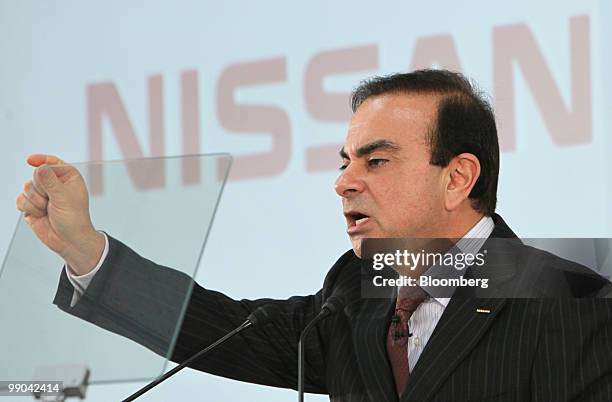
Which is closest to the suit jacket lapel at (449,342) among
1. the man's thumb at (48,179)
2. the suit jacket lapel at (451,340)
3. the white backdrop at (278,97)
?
the suit jacket lapel at (451,340)

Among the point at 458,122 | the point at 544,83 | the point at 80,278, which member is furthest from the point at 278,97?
the point at 80,278

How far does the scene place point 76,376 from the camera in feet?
5.04

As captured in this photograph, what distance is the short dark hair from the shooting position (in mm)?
2105

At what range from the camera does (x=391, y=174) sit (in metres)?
2.04

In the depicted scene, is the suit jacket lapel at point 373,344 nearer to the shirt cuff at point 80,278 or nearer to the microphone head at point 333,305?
the microphone head at point 333,305

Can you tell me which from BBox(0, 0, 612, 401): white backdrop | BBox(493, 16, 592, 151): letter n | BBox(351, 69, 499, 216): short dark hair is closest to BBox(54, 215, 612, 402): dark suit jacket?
BBox(351, 69, 499, 216): short dark hair

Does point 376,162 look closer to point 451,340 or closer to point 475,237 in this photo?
point 475,237

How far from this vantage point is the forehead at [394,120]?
6.73 ft

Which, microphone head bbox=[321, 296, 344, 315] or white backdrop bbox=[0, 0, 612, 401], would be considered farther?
white backdrop bbox=[0, 0, 612, 401]

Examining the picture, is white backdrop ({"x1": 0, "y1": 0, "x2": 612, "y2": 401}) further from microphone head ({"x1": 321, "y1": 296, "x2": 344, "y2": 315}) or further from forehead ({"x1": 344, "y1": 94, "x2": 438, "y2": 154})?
microphone head ({"x1": 321, "y1": 296, "x2": 344, "y2": 315})

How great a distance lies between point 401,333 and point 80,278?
61 cm

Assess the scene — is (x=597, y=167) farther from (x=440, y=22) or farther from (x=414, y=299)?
(x=414, y=299)

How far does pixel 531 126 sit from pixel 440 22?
1.37 ft

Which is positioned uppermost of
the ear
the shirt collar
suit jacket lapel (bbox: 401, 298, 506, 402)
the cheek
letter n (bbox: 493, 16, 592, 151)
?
letter n (bbox: 493, 16, 592, 151)
